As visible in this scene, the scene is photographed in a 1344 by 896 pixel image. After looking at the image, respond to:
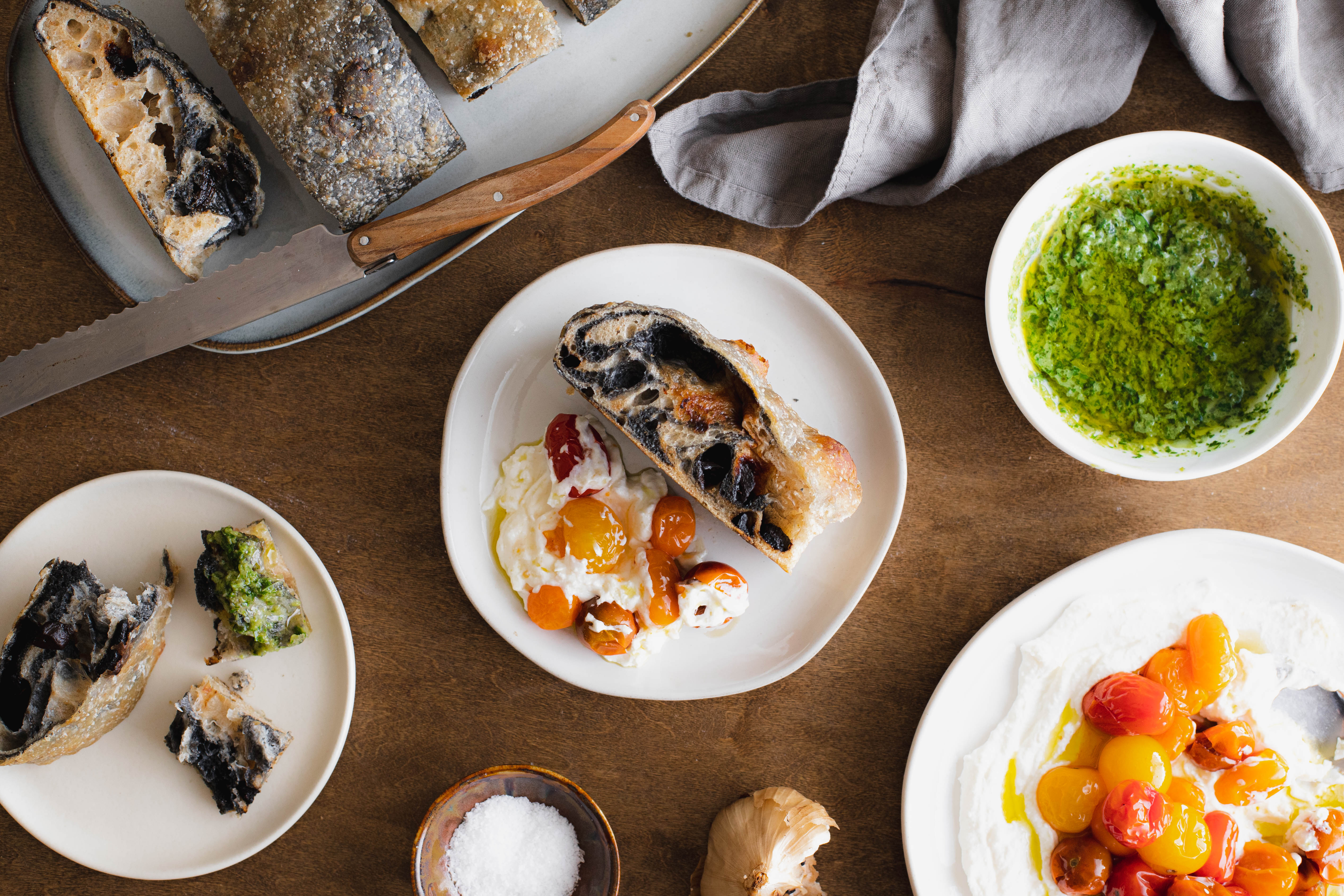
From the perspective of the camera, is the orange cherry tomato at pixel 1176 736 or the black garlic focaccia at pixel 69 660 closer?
the black garlic focaccia at pixel 69 660

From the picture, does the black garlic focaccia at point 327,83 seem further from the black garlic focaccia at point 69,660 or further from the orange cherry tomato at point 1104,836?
the orange cherry tomato at point 1104,836

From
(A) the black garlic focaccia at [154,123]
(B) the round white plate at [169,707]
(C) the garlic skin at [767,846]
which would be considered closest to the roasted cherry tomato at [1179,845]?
(C) the garlic skin at [767,846]

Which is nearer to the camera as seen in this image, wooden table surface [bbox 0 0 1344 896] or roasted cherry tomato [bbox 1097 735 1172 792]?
roasted cherry tomato [bbox 1097 735 1172 792]

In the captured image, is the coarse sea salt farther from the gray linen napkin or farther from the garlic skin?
the gray linen napkin

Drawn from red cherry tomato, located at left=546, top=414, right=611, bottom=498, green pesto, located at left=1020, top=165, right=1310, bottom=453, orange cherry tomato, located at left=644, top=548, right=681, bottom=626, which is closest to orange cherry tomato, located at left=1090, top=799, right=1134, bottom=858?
green pesto, located at left=1020, top=165, right=1310, bottom=453

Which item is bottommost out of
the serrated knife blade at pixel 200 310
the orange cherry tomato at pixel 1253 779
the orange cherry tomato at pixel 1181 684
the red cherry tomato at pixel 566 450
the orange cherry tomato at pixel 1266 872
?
the orange cherry tomato at pixel 1266 872

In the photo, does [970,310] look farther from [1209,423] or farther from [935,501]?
[1209,423]
